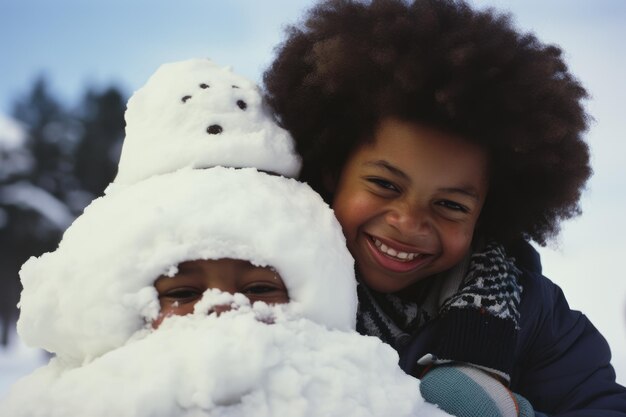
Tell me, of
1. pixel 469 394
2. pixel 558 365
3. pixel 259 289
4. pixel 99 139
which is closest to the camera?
pixel 259 289

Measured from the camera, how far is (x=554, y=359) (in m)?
1.86

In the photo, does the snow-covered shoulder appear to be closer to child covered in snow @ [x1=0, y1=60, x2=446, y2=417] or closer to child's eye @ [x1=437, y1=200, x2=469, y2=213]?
child covered in snow @ [x1=0, y1=60, x2=446, y2=417]

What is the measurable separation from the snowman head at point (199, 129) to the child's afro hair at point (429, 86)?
0.44 feet

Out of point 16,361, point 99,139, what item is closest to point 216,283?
point 16,361

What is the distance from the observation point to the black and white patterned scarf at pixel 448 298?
5.53ft

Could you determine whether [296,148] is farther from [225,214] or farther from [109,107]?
[109,107]

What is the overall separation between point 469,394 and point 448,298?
0.37 m

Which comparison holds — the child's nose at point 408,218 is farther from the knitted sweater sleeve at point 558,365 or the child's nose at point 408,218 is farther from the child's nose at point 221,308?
the child's nose at point 221,308

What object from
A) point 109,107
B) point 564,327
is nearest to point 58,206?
point 109,107

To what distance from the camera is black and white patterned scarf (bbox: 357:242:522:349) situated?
5.53 feet

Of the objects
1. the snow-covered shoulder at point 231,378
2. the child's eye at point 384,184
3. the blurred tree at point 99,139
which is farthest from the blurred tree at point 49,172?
the snow-covered shoulder at point 231,378

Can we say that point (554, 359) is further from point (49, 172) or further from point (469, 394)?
point (49, 172)

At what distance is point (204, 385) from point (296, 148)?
69cm

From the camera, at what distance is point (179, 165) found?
4.56 ft
